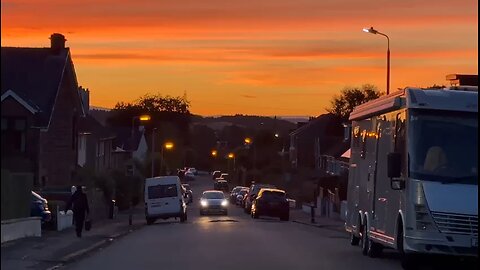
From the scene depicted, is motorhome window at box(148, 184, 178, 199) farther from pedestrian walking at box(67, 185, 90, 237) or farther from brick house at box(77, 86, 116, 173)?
pedestrian walking at box(67, 185, 90, 237)

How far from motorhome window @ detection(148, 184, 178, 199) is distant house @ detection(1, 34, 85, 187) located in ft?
18.6

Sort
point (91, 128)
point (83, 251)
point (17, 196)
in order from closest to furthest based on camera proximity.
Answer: point (83, 251), point (17, 196), point (91, 128)

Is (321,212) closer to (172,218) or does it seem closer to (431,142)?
(172,218)

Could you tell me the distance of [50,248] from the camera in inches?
1007

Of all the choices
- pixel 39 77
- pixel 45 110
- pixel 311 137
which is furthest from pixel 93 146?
pixel 311 137

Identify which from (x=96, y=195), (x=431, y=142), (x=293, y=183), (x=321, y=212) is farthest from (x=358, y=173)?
(x=293, y=183)

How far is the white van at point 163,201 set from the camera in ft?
160

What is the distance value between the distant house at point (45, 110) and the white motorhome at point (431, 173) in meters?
27.3

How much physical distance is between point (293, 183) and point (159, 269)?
230ft

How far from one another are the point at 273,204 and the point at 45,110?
Result: 12.7 m

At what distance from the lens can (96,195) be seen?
4762 cm

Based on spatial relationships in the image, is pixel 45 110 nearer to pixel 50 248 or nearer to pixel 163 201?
pixel 163 201

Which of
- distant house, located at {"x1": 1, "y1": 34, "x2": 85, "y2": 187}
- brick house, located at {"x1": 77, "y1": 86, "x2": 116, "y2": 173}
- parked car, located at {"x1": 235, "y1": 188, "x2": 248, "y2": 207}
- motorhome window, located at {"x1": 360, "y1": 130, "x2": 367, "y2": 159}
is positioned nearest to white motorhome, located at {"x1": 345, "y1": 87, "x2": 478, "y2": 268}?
motorhome window, located at {"x1": 360, "y1": 130, "x2": 367, "y2": 159}

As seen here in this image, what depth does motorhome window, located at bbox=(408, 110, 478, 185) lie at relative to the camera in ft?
62.8
